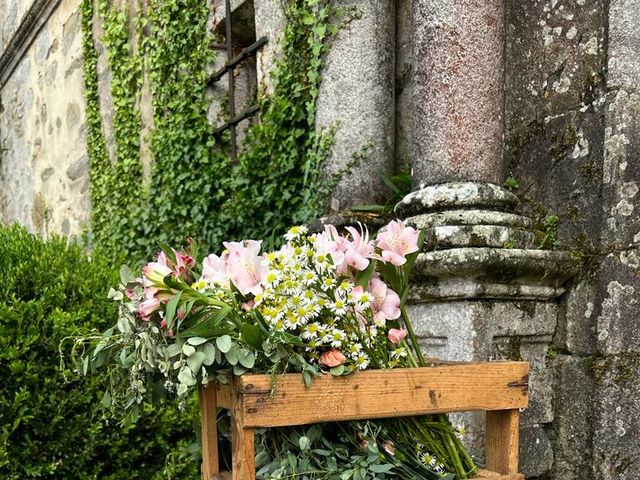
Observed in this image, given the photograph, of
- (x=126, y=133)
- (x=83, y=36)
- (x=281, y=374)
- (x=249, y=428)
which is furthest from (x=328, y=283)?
(x=83, y=36)

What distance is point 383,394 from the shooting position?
4.37ft

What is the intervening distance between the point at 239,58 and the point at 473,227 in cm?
207

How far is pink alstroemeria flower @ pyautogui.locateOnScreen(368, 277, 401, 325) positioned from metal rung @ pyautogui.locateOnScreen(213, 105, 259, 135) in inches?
94.7

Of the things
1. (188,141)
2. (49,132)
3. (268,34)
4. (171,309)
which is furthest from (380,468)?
(49,132)

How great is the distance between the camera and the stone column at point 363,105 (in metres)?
2.79

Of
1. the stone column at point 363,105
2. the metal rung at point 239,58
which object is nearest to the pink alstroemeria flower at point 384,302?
the stone column at point 363,105

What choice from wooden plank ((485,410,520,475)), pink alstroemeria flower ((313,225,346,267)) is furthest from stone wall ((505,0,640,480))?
pink alstroemeria flower ((313,225,346,267))

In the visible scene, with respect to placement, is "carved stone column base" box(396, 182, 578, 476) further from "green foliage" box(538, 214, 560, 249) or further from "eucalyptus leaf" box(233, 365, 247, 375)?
"eucalyptus leaf" box(233, 365, 247, 375)

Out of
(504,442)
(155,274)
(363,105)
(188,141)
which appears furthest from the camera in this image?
(188,141)

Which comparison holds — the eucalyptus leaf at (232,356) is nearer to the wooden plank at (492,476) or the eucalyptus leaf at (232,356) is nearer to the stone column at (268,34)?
the wooden plank at (492,476)

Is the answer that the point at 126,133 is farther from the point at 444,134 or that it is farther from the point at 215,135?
the point at 444,134

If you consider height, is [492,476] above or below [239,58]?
below

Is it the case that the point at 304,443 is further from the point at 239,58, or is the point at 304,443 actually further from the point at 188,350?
the point at 239,58

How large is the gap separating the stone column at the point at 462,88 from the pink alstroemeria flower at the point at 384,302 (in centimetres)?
101
